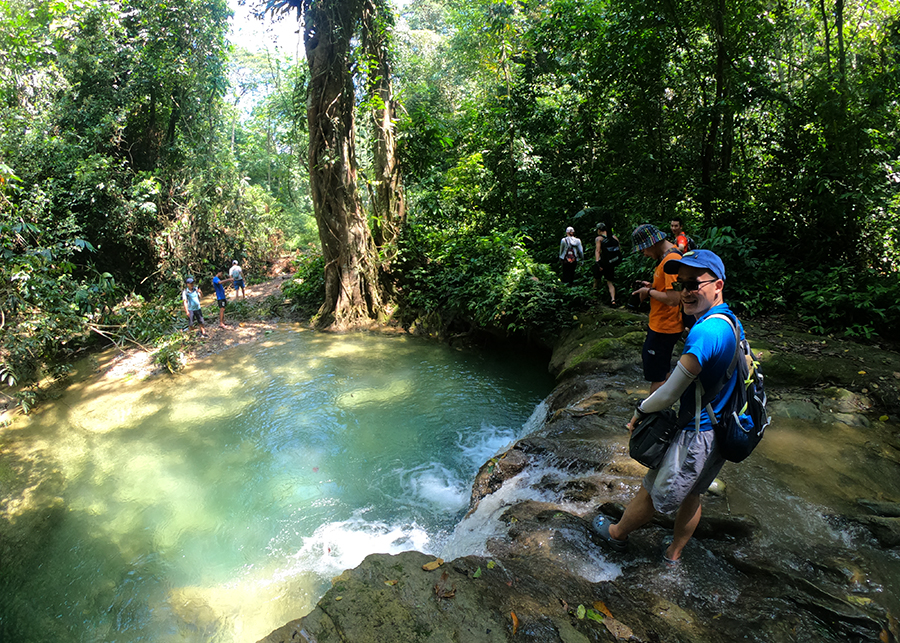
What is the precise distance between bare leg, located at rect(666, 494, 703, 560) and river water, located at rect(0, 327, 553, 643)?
2.22 meters

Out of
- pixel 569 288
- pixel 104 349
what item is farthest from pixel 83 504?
pixel 569 288

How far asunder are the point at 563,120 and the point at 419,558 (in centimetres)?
1186

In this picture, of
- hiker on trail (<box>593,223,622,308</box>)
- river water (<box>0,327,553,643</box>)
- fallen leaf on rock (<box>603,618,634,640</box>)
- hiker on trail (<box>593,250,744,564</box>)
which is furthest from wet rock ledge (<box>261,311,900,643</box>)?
hiker on trail (<box>593,223,622,308</box>)

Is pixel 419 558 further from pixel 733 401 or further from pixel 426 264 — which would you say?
pixel 426 264

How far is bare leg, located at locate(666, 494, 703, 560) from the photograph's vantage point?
2545mm

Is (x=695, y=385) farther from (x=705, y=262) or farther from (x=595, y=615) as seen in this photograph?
(x=595, y=615)

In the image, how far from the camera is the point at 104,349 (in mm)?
10680

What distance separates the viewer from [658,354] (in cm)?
414

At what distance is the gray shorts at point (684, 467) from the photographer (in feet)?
7.62

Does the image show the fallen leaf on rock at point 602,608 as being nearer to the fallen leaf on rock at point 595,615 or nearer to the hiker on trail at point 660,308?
the fallen leaf on rock at point 595,615

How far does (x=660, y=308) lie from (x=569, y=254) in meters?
5.33

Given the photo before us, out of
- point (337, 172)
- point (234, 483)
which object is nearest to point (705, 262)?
point (234, 483)

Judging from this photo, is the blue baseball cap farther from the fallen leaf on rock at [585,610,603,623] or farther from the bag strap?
the fallen leaf on rock at [585,610,603,623]

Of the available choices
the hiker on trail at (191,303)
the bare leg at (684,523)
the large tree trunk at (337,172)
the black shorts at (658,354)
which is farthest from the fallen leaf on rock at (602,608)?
the hiker on trail at (191,303)
